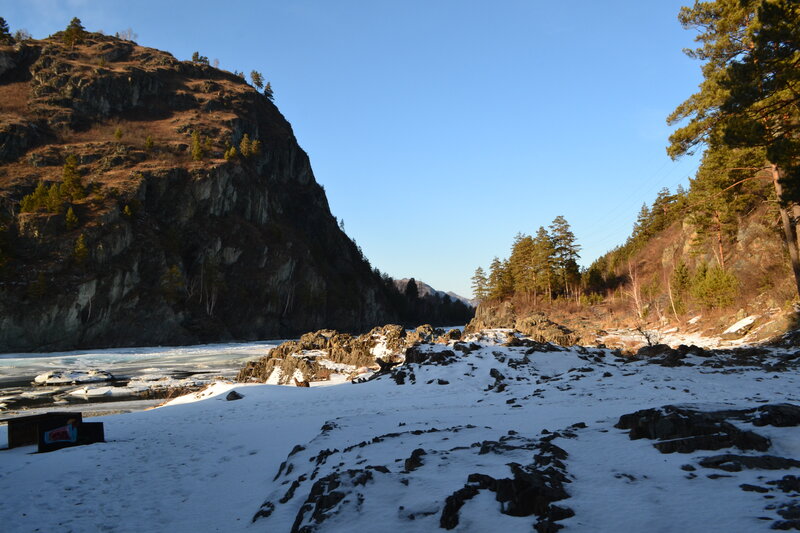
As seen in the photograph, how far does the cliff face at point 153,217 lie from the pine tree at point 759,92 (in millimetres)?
65471

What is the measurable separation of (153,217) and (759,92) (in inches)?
3115

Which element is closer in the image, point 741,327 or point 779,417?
point 779,417

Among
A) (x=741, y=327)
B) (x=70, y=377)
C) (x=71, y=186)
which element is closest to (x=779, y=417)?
(x=741, y=327)

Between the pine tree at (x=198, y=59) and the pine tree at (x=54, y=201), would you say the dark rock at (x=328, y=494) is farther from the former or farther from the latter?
the pine tree at (x=198, y=59)

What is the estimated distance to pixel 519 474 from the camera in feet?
16.9

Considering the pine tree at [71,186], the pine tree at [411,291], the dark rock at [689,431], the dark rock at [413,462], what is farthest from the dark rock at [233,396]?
the pine tree at [411,291]

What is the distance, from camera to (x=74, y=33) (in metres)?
111

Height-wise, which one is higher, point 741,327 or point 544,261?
point 544,261

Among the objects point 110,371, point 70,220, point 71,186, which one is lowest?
point 110,371

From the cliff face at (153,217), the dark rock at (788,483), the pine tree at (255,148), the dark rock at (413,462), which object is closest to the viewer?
the dark rock at (788,483)

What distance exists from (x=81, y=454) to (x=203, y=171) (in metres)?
80.5

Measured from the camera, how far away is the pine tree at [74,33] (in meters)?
110

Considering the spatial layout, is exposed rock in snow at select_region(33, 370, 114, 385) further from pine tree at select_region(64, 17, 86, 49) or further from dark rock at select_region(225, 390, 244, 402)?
pine tree at select_region(64, 17, 86, 49)

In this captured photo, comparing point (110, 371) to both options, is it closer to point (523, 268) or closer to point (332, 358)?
point (332, 358)
